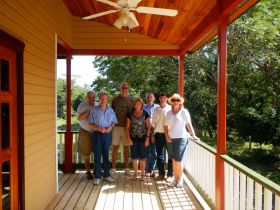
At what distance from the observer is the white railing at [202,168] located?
4.67 m

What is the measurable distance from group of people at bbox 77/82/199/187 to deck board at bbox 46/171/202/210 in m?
0.20

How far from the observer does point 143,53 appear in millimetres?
7410

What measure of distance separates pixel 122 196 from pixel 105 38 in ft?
11.0

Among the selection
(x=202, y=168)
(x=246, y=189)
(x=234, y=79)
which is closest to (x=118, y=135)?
(x=202, y=168)

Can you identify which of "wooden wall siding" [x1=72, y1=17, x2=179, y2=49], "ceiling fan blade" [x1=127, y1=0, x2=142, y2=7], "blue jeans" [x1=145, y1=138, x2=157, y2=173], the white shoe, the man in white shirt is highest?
"wooden wall siding" [x1=72, y1=17, x2=179, y2=49]

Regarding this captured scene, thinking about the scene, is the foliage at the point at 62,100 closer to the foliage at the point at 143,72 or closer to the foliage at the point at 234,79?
the foliage at the point at 234,79

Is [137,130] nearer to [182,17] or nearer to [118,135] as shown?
[118,135]

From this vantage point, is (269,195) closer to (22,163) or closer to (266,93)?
(22,163)

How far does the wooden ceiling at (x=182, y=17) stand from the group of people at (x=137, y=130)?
3.83 feet

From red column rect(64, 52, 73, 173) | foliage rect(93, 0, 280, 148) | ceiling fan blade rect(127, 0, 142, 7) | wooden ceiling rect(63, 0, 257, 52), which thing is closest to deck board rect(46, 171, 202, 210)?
red column rect(64, 52, 73, 173)

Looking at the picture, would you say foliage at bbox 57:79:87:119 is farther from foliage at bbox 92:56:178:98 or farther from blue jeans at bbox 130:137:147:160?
blue jeans at bbox 130:137:147:160

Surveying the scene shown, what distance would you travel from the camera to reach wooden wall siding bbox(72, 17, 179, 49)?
713 cm

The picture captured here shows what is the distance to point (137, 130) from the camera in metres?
5.91

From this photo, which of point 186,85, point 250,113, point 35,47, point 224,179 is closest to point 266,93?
point 250,113
